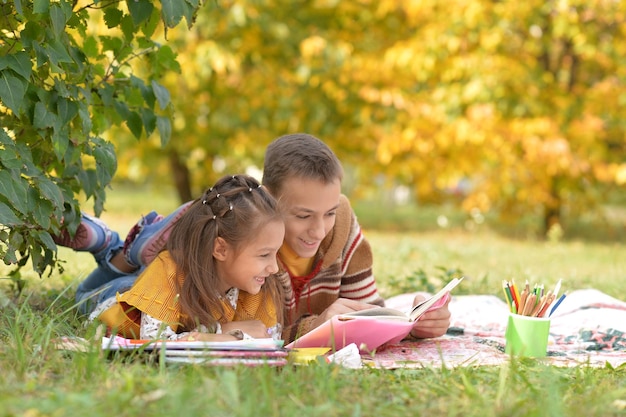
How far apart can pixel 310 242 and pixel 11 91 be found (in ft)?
3.57

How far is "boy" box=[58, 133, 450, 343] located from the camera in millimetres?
2855

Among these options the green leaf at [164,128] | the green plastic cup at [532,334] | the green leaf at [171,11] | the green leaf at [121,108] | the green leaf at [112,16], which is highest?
the green leaf at [112,16]

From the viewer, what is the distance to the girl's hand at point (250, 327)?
2.72m

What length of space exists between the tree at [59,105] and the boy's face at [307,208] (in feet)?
1.81

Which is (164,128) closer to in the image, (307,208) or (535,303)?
(307,208)

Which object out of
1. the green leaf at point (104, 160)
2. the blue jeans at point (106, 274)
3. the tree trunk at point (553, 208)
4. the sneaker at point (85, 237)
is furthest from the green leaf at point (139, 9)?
the tree trunk at point (553, 208)

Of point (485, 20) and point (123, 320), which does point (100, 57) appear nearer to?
point (123, 320)

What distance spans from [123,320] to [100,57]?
994 millimetres

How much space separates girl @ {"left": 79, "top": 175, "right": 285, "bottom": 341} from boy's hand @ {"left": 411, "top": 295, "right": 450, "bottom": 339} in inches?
21.8

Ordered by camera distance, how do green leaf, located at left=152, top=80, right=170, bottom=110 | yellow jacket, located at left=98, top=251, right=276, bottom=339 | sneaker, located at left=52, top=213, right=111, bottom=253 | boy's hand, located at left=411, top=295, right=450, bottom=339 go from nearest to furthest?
yellow jacket, located at left=98, top=251, right=276, bottom=339, boy's hand, located at left=411, top=295, right=450, bottom=339, green leaf, located at left=152, top=80, right=170, bottom=110, sneaker, located at left=52, top=213, right=111, bottom=253

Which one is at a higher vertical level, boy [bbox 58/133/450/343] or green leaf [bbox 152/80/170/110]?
green leaf [bbox 152/80/170/110]

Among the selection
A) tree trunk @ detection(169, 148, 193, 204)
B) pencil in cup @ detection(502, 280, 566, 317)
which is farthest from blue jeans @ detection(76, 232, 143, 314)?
tree trunk @ detection(169, 148, 193, 204)

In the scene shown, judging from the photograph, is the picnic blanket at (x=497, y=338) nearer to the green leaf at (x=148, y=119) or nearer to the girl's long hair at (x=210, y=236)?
the girl's long hair at (x=210, y=236)

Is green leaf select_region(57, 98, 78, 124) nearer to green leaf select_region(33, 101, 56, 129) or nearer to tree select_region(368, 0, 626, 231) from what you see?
green leaf select_region(33, 101, 56, 129)
